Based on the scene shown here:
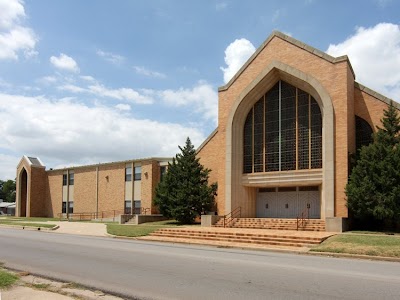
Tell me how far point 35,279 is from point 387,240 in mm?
13935

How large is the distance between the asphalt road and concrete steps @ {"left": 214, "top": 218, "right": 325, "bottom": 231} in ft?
37.7

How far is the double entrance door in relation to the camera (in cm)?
2892

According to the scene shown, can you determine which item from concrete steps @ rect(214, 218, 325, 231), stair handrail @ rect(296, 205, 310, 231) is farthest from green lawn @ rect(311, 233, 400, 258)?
stair handrail @ rect(296, 205, 310, 231)

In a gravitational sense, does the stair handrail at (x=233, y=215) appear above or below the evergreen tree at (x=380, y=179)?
below

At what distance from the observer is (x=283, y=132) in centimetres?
2933

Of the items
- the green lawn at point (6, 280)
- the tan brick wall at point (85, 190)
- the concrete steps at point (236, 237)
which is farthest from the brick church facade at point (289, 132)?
the green lawn at point (6, 280)

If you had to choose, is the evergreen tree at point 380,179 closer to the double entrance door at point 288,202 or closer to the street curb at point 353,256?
the double entrance door at point 288,202

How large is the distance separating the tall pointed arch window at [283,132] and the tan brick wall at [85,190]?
830 inches

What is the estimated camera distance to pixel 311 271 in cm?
1083

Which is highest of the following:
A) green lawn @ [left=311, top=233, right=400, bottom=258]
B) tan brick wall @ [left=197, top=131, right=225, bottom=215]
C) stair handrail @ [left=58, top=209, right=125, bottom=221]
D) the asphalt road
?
tan brick wall @ [left=197, top=131, right=225, bottom=215]

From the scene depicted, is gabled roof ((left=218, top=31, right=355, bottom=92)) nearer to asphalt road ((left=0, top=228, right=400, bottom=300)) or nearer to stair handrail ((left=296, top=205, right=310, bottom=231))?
stair handrail ((left=296, top=205, right=310, bottom=231))

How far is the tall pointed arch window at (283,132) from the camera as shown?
28.0 metres

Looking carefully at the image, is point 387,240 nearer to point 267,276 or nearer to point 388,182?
point 388,182

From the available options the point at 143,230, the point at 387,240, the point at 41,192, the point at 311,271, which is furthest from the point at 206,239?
the point at 41,192
